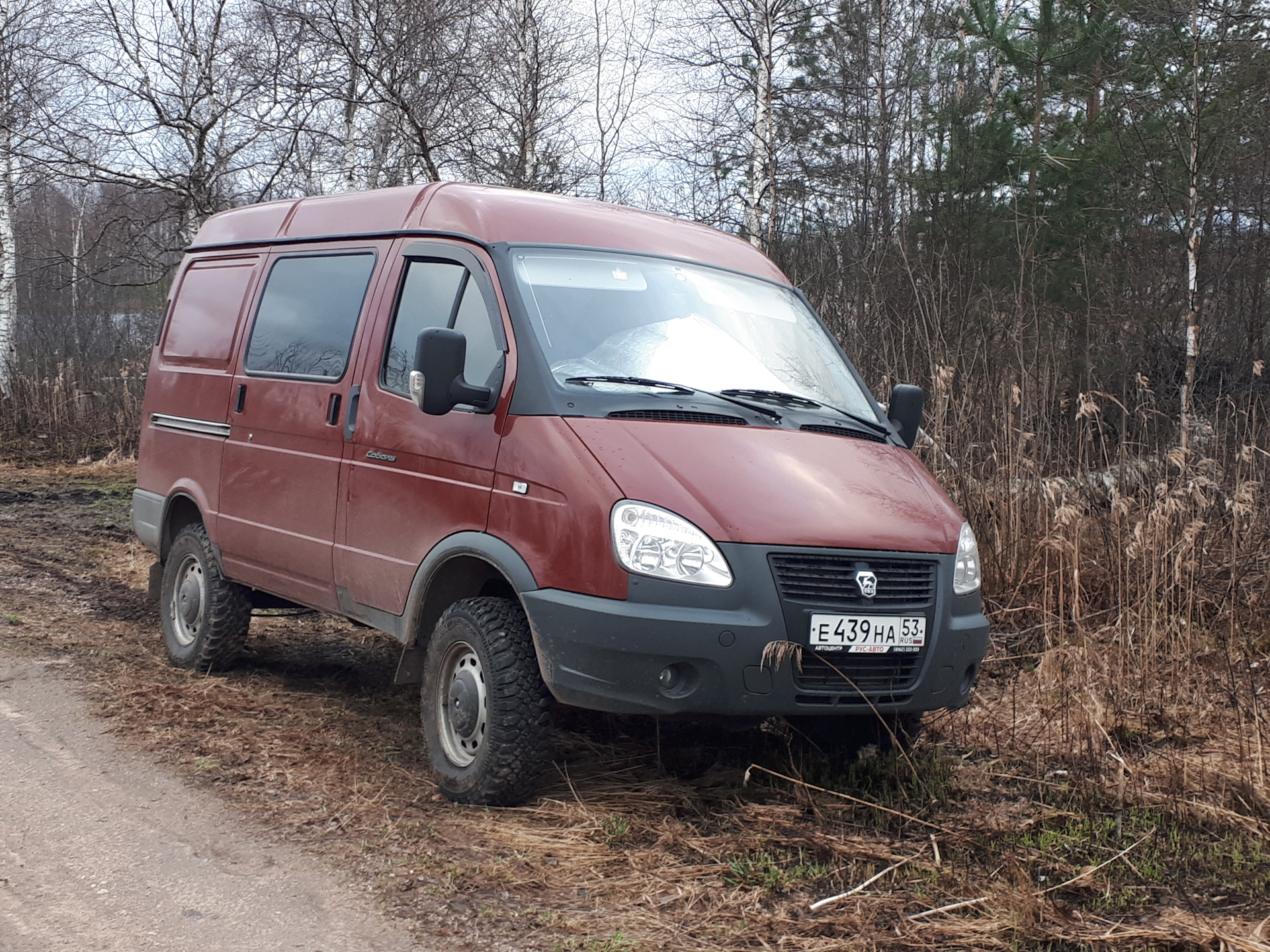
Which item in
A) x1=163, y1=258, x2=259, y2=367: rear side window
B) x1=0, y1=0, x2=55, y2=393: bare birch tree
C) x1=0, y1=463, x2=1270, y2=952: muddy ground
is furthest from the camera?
x1=0, y1=0, x2=55, y2=393: bare birch tree

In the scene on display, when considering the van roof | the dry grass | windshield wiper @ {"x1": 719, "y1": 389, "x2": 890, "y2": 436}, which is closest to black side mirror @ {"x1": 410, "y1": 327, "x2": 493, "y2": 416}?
the van roof

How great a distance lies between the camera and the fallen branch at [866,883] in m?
3.32

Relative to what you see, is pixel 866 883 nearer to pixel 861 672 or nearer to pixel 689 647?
pixel 861 672

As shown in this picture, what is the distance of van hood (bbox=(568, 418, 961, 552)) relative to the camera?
3.82 metres

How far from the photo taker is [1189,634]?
5.55 meters

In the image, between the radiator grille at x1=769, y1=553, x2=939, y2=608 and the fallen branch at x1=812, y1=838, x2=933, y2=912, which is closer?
the fallen branch at x1=812, y1=838, x2=933, y2=912

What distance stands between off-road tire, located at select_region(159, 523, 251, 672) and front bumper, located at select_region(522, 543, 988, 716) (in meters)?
2.72

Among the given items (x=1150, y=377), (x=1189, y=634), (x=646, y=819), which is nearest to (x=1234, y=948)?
(x=646, y=819)

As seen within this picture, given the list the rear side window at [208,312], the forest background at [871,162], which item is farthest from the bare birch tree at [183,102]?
the rear side window at [208,312]

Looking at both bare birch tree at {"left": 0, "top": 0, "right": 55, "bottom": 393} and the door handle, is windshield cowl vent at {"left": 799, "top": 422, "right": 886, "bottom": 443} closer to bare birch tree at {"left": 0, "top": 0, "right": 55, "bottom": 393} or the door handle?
the door handle

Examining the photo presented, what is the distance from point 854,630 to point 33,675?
13.6ft

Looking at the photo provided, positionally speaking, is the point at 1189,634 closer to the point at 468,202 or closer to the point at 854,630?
the point at 854,630

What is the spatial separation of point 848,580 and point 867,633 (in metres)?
0.19

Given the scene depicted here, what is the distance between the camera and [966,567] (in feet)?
14.3
